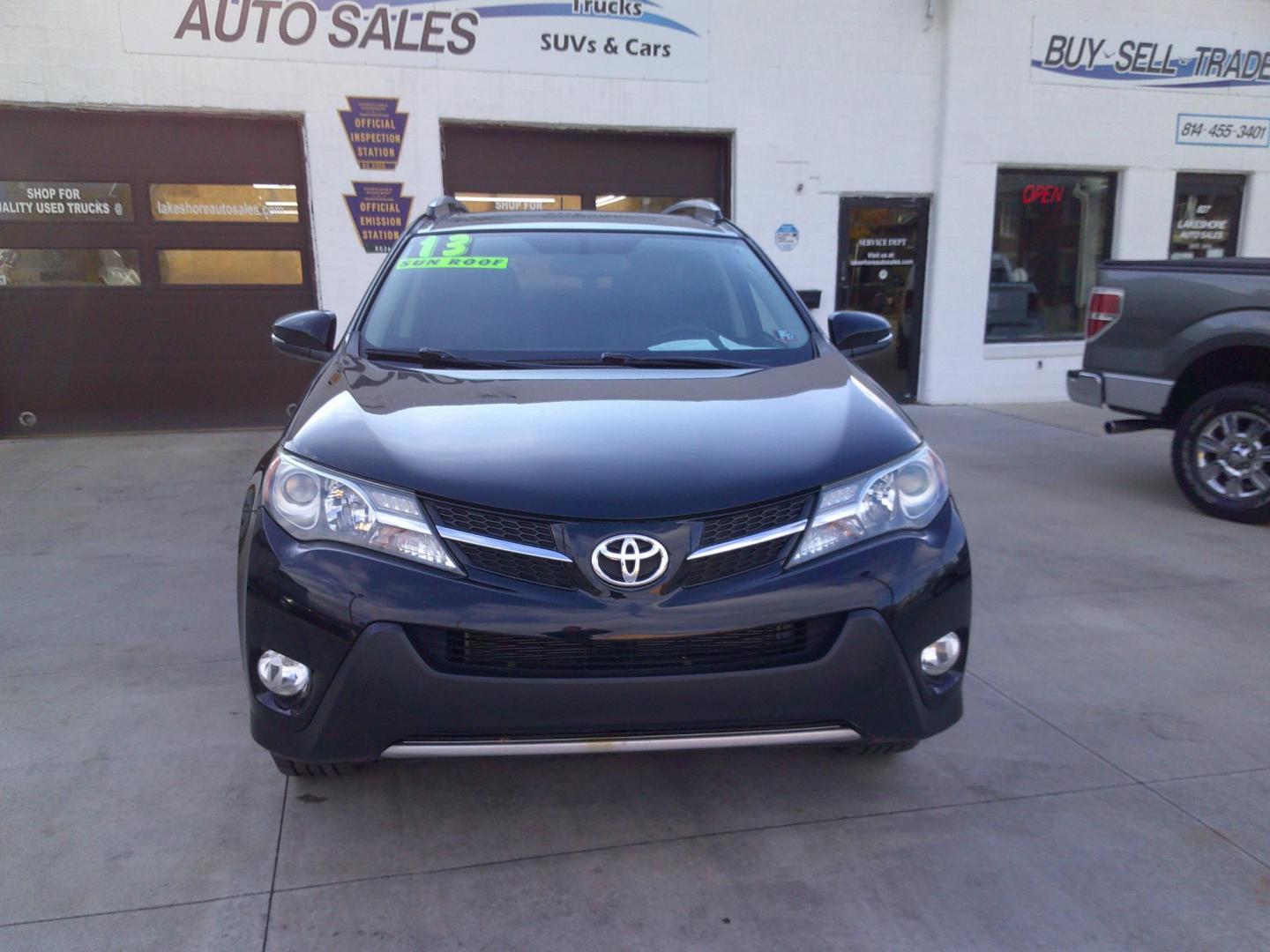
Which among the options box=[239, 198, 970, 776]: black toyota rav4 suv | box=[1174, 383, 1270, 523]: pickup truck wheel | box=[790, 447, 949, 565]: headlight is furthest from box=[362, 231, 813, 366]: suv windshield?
box=[1174, 383, 1270, 523]: pickup truck wheel

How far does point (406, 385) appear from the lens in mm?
2818

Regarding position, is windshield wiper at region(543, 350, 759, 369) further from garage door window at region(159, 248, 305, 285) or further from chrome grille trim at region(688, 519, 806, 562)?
garage door window at region(159, 248, 305, 285)

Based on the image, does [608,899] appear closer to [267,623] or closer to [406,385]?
[267,623]

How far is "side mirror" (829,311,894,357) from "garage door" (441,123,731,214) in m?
5.90

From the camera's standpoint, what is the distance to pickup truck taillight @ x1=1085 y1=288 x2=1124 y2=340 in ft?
20.6

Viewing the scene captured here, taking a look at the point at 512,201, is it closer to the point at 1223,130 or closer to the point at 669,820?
the point at 669,820

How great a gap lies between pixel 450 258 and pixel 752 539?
1994 mm

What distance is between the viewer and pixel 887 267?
10227mm

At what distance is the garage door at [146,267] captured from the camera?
8102mm

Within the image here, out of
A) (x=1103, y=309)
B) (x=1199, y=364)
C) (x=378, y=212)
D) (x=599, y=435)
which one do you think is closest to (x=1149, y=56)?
(x=1103, y=309)

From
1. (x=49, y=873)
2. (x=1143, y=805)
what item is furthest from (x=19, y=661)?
(x=1143, y=805)

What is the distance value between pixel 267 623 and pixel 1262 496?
5875 mm

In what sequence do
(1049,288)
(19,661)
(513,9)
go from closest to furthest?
(19,661), (513,9), (1049,288)

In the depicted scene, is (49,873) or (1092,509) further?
(1092,509)
